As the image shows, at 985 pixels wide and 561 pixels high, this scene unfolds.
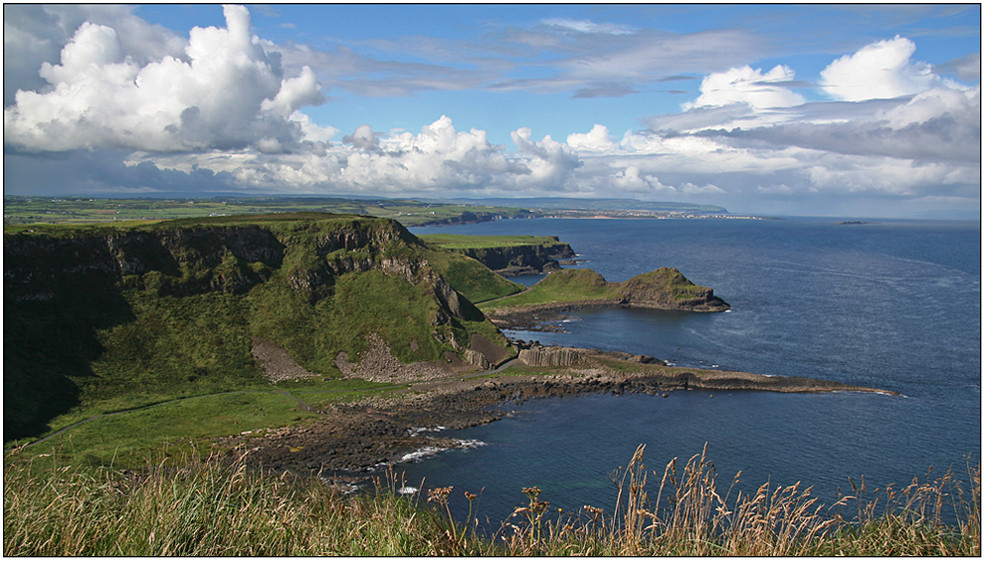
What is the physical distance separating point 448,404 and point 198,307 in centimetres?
4424

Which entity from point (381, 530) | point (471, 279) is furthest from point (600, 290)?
point (381, 530)

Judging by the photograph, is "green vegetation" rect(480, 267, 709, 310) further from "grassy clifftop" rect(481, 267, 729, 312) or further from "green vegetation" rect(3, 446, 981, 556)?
"green vegetation" rect(3, 446, 981, 556)

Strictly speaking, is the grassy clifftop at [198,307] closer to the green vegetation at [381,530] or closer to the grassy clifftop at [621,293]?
the grassy clifftop at [621,293]

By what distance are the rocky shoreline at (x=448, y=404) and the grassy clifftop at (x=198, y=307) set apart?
462 inches

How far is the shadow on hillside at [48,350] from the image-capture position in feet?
240

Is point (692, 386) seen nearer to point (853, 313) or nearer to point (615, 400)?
point (615, 400)

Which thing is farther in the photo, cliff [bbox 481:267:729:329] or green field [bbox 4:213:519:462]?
cliff [bbox 481:267:729:329]

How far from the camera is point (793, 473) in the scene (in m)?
65.4

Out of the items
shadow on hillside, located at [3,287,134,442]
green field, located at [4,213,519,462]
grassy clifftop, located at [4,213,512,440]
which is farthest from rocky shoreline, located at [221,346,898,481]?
shadow on hillside, located at [3,287,134,442]

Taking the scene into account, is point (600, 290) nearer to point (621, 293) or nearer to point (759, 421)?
point (621, 293)

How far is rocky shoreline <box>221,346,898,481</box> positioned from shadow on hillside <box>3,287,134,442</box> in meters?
22.9

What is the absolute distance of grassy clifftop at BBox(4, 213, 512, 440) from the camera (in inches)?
3263

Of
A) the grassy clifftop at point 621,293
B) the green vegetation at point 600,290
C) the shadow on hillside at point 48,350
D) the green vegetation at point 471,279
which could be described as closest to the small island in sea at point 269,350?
the shadow on hillside at point 48,350

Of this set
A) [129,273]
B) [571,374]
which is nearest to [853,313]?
[571,374]
